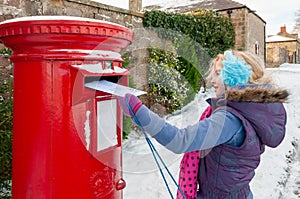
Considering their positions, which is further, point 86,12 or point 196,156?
point 86,12

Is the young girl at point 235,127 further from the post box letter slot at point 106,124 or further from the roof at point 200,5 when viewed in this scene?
the roof at point 200,5

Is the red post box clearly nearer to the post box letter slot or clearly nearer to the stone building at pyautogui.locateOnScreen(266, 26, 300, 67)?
the post box letter slot

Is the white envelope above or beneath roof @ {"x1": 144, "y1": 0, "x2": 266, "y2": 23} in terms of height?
beneath

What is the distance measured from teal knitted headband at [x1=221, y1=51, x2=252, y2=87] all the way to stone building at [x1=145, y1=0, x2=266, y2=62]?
27.4ft

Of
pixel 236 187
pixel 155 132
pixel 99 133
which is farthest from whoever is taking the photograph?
pixel 236 187

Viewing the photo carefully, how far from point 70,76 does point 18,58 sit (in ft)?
0.92

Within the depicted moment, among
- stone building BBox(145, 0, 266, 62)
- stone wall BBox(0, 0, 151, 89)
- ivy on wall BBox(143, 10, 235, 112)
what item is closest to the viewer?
stone wall BBox(0, 0, 151, 89)

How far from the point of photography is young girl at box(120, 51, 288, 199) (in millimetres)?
1482

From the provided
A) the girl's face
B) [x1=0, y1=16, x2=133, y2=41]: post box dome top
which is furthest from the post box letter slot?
the girl's face

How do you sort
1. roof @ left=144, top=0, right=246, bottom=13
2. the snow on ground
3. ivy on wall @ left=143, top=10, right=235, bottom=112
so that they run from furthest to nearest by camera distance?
roof @ left=144, top=0, right=246, bottom=13
ivy on wall @ left=143, top=10, right=235, bottom=112
the snow on ground

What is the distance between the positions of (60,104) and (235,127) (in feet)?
2.71

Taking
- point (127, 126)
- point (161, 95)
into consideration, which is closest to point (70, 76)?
point (127, 126)

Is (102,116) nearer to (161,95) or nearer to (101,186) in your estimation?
(101,186)

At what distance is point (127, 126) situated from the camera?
3.94m
